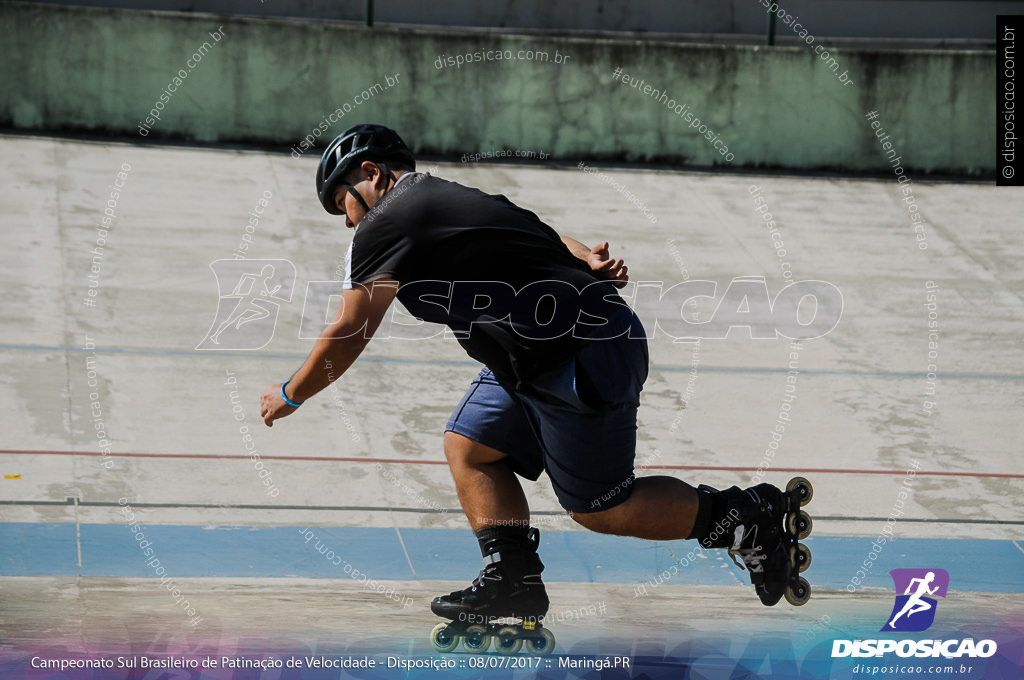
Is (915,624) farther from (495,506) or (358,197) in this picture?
(358,197)

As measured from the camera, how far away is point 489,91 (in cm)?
1323

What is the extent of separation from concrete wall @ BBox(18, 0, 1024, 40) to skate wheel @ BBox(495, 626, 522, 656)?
14.7 metres

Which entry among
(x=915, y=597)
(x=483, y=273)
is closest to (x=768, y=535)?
(x=915, y=597)

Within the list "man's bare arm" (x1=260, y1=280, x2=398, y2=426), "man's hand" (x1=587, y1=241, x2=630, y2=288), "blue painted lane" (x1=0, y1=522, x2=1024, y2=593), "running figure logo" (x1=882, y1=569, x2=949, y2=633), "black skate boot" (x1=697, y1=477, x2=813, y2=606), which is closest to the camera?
"man's bare arm" (x1=260, y1=280, x2=398, y2=426)

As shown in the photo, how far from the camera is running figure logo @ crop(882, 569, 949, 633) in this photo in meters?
4.41

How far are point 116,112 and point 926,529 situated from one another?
1028 centimetres

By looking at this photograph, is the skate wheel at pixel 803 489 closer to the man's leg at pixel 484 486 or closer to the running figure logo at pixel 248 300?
the man's leg at pixel 484 486

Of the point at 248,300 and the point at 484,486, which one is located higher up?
the point at 248,300

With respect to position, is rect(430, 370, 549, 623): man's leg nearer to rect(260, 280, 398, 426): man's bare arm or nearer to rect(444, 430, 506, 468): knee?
rect(444, 430, 506, 468): knee

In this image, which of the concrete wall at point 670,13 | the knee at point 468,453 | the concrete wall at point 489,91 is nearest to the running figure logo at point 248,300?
the knee at point 468,453

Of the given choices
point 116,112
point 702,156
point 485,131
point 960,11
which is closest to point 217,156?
point 116,112

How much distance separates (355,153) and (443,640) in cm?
168

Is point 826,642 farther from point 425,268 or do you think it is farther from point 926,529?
point 425,268

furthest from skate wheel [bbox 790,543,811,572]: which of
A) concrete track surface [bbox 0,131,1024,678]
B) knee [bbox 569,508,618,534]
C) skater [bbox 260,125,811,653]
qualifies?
knee [bbox 569,508,618,534]
